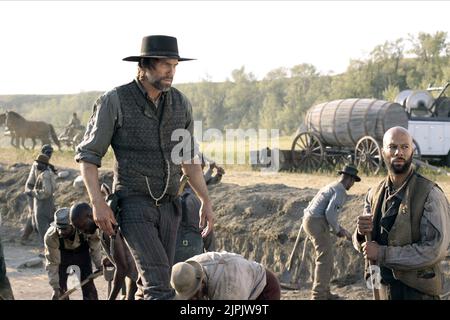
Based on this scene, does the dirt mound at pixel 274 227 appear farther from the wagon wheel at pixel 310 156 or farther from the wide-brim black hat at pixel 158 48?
the wagon wheel at pixel 310 156

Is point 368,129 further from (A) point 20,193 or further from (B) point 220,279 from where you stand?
(B) point 220,279

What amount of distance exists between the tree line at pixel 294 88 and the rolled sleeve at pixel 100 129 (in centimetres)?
3373

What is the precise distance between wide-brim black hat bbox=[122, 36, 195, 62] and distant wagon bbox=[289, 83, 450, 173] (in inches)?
529

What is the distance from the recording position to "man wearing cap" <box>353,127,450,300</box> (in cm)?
452

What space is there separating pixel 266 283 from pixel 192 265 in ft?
2.04

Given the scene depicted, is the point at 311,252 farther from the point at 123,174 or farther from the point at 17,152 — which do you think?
the point at 17,152

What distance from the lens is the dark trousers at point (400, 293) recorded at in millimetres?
4652

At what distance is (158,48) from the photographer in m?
4.56

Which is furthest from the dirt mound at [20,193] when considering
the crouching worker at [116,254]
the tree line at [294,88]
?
the tree line at [294,88]

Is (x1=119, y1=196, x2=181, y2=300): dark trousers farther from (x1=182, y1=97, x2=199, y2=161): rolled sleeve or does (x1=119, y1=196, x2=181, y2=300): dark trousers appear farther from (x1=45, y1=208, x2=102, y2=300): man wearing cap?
(x1=45, y1=208, x2=102, y2=300): man wearing cap

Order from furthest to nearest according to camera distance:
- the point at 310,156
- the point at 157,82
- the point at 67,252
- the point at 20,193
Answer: the point at 310,156, the point at 20,193, the point at 67,252, the point at 157,82

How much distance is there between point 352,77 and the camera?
5491 cm

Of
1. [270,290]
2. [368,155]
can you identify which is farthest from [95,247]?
[368,155]

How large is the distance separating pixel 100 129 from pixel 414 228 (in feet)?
6.22
